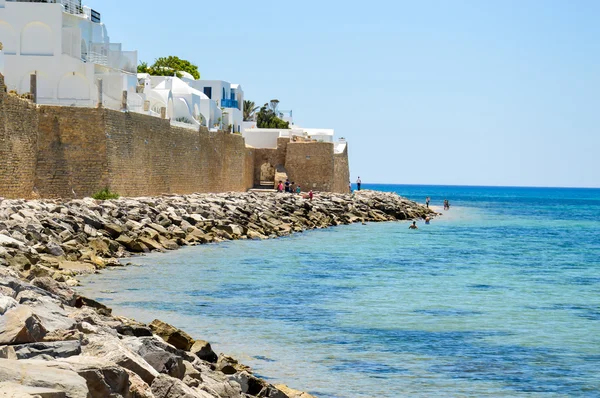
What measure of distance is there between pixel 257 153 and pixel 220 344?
37.2 meters

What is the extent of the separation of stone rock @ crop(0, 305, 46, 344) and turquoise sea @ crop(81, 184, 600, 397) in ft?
11.1

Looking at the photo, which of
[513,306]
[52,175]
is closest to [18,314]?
[513,306]

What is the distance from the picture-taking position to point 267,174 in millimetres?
48844

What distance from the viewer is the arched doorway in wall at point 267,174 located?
4841 centimetres

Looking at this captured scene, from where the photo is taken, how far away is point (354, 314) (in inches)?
536

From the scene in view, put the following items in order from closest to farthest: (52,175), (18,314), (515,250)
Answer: (18,314)
(52,175)
(515,250)

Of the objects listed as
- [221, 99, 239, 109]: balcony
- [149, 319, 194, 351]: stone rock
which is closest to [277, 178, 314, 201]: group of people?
[221, 99, 239, 109]: balcony

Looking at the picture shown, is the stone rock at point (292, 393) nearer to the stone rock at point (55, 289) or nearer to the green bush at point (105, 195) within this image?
the stone rock at point (55, 289)

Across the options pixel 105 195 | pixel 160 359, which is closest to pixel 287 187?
pixel 105 195

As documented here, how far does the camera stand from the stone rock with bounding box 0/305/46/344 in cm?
590

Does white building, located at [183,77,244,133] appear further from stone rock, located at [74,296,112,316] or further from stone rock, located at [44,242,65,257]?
stone rock, located at [74,296,112,316]

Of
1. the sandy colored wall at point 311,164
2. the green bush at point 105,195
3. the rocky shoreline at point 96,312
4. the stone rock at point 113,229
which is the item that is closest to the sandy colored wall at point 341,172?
the sandy colored wall at point 311,164

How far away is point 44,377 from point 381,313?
9.39 metres

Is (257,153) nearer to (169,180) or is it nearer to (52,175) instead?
(169,180)
